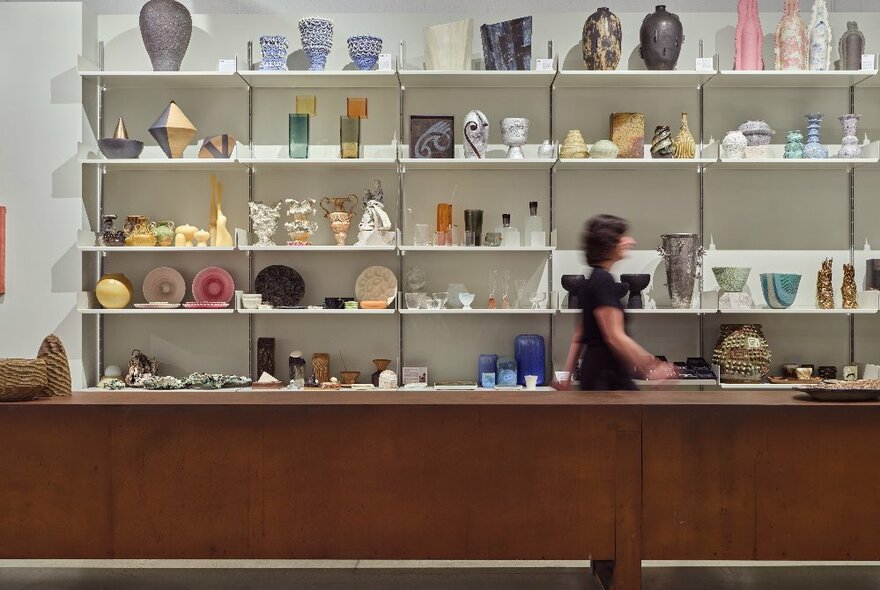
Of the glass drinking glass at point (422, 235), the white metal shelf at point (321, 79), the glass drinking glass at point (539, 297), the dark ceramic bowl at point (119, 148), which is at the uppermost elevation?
the white metal shelf at point (321, 79)

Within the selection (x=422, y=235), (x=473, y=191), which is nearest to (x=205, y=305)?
(x=422, y=235)

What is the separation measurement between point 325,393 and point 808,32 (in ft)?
11.2

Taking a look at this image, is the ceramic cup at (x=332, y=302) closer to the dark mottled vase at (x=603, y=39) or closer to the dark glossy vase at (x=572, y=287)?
the dark glossy vase at (x=572, y=287)

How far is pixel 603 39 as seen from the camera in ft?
15.1

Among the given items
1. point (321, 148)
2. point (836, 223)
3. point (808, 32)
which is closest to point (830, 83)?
point (808, 32)

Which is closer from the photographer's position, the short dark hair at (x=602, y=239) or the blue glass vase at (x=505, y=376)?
the short dark hair at (x=602, y=239)

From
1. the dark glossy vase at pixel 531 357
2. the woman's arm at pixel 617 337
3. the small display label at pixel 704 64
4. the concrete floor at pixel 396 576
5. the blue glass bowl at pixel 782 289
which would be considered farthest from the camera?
the dark glossy vase at pixel 531 357

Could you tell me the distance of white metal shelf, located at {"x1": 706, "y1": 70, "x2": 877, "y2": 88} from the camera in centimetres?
452

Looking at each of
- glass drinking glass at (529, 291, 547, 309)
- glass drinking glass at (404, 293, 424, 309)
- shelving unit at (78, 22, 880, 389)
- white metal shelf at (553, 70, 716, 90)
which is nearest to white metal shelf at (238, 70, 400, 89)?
shelving unit at (78, 22, 880, 389)

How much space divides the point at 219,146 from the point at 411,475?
8.88 feet

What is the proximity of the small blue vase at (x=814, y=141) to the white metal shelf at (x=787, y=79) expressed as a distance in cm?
21

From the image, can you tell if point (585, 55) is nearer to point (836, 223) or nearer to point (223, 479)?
point (836, 223)

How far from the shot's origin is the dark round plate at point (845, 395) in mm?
2768

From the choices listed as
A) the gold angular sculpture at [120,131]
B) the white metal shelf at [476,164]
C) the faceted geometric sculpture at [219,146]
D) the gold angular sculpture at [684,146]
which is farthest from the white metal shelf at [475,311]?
the gold angular sculpture at [120,131]
